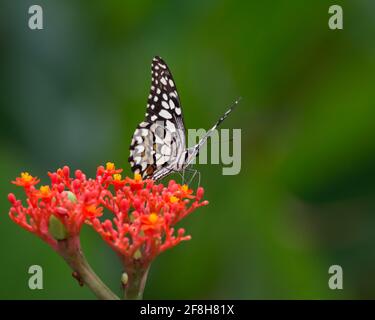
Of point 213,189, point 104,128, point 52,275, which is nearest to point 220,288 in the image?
point 213,189

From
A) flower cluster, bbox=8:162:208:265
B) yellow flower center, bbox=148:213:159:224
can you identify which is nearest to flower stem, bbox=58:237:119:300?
flower cluster, bbox=8:162:208:265

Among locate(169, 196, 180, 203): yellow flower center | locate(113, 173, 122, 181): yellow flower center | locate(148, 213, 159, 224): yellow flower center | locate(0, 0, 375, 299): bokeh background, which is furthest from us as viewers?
locate(0, 0, 375, 299): bokeh background

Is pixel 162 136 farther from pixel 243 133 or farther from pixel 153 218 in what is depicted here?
pixel 153 218

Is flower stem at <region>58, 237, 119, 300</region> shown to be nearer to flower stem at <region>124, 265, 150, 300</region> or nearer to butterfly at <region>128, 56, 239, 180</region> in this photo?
flower stem at <region>124, 265, 150, 300</region>

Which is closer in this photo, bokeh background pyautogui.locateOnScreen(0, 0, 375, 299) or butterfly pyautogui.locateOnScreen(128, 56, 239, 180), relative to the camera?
butterfly pyautogui.locateOnScreen(128, 56, 239, 180)

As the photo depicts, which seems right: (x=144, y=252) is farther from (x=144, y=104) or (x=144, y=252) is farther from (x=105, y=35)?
(x=105, y=35)

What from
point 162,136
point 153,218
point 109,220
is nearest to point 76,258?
point 109,220

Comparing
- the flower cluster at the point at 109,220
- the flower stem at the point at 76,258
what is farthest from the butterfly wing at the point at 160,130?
the flower stem at the point at 76,258
